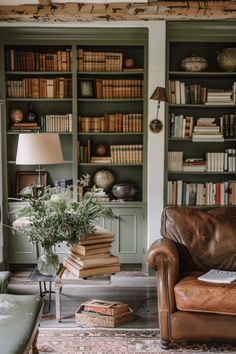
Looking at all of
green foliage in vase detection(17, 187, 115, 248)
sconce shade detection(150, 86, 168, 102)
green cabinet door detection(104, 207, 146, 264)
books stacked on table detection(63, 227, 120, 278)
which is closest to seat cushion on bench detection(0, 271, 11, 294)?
green foliage in vase detection(17, 187, 115, 248)

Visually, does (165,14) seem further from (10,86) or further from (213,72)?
(10,86)

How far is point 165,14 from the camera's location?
464cm

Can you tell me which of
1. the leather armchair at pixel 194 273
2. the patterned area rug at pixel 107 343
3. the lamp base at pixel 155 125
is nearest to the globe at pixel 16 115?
the lamp base at pixel 155 125

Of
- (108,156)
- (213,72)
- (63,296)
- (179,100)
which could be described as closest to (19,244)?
(63,296)

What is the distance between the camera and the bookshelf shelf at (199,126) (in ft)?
16.3

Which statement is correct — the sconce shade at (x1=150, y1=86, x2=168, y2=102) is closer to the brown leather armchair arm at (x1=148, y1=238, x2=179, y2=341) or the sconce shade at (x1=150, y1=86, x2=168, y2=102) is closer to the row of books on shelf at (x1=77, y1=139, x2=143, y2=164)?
the row of books on shelf at (x1=77, y1=139, x2=143, y2=164)

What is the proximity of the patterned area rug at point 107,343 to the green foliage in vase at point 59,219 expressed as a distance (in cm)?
68

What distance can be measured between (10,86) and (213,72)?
89.5 inches

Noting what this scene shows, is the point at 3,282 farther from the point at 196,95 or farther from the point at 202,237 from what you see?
the point at 196,95

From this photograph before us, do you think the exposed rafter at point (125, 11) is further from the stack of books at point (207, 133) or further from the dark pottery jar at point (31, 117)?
the stack of books at point (207, 133)

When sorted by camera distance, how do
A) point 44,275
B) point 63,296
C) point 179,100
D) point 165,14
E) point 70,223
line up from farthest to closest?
point 179,100 → point 165,14 → point 63,296 → point 44,275 → point 70,223

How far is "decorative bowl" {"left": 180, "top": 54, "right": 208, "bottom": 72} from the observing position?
4.96 meters

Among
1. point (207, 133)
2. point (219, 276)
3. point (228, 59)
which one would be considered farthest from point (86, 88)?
point (219, 276)

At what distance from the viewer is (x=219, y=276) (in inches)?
129
